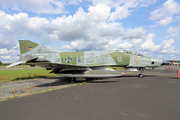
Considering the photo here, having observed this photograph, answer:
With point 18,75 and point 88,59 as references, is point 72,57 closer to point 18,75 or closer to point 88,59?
point 88,59

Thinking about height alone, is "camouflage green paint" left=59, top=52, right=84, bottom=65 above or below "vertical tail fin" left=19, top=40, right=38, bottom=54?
below

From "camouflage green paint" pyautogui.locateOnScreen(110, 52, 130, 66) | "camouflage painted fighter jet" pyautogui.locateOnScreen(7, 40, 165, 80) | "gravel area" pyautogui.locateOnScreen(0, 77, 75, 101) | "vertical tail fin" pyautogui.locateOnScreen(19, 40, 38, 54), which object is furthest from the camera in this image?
"vertical tail fin" pyautogui.locateOnScreen(19, 40, 38, 54)

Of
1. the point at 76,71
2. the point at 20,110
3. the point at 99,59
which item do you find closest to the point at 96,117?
the point at 20,110

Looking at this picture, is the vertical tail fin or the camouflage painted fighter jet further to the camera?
the vertical tail fin

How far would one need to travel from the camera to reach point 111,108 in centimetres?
338

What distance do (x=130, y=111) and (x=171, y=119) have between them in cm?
108

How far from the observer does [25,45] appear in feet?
34.6

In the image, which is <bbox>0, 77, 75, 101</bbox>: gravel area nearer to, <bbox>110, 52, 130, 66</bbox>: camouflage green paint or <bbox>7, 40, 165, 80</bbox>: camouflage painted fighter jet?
<bbox>7, 40, 165, 80</bbox>: camouflage painted fighter jet

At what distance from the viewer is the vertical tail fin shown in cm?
1052

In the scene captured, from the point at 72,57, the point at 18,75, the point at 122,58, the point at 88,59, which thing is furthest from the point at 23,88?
the point at 122,58

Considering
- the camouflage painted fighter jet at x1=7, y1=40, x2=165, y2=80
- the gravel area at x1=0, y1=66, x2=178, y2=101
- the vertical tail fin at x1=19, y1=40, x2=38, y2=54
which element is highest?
the vertical tail fin at x1=19, y1=40, x2=38, y2=54

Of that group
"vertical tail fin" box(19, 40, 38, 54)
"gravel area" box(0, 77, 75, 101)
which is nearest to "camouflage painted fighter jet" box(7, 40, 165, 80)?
"vertical tail fin" box(19, 40, 38, 54)

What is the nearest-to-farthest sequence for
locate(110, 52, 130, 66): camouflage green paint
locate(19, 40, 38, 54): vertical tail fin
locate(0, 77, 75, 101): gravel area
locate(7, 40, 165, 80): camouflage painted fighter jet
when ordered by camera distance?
locate(0, 77, 75, 101): gravel area
locate(7, 40, 165, 80): camouflage painted fighter jet
locate(110, 52, 130, 66): camouflage green paint
locate(19, 40, 38, 54): vertical tail fin

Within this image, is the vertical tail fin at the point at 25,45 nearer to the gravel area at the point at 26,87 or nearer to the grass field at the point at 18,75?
the grass field at the point at 18,75
